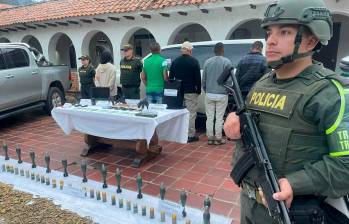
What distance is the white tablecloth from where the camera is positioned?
391 cm

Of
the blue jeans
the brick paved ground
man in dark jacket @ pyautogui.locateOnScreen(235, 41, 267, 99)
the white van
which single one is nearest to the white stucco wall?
the white van

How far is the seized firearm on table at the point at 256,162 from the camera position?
1229 millimetres

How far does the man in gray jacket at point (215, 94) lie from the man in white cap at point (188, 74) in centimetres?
16

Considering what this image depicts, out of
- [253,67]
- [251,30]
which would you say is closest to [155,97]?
[253,67]

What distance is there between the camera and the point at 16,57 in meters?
6.86

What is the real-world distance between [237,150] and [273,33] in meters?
0.67

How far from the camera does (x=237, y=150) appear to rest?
163 cm

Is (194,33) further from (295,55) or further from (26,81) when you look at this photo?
(295,55)

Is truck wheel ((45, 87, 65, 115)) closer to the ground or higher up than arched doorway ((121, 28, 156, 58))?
closer to the ground

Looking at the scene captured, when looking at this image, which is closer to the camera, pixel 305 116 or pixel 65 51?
pixel 305 116

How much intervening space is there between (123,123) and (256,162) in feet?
9.55

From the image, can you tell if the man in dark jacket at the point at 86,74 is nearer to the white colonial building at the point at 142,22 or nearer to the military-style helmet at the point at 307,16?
the white colonial building at the point at 142,22

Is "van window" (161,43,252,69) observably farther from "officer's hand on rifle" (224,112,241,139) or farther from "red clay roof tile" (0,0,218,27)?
"officer's hand on rifle" (224,112,241,139)

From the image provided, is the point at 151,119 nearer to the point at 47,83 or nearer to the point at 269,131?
the point at 269,131
